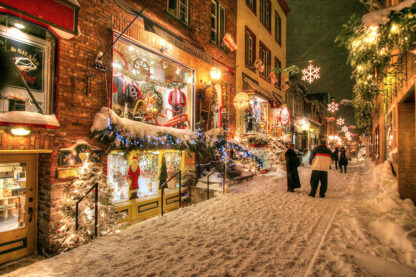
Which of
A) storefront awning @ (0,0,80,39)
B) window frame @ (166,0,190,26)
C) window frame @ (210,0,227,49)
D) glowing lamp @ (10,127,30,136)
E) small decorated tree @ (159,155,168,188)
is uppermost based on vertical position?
window frame @ (210,0,227,49)

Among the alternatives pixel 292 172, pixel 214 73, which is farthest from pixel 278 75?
pixel 292 172

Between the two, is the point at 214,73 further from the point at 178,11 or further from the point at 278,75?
the point at 278,75

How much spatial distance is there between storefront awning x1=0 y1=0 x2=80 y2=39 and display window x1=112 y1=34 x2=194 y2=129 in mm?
2072

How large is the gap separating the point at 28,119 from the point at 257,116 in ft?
43.5

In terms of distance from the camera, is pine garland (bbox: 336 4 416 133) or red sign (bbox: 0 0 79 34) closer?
pine garland (bbox: 336 4 416 133)

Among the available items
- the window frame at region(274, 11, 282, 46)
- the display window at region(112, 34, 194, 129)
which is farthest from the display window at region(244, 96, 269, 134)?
the window frame at region(274, 11, 282, 46)

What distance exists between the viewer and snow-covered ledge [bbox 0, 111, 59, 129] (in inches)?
155

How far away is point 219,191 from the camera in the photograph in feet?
26.7

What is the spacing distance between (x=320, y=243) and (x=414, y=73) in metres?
4.27

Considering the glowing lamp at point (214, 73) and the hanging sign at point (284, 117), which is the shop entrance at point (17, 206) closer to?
the glowing lamp at point (214, 73)

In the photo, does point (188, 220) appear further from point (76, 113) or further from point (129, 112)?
point (129, 112)

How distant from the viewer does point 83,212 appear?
4.85 m

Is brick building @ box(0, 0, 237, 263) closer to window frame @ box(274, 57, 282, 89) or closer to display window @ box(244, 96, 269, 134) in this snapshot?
display window @ box(244, 96, 269, 134)

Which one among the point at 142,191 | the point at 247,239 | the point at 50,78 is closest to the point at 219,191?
the point at 142,191
